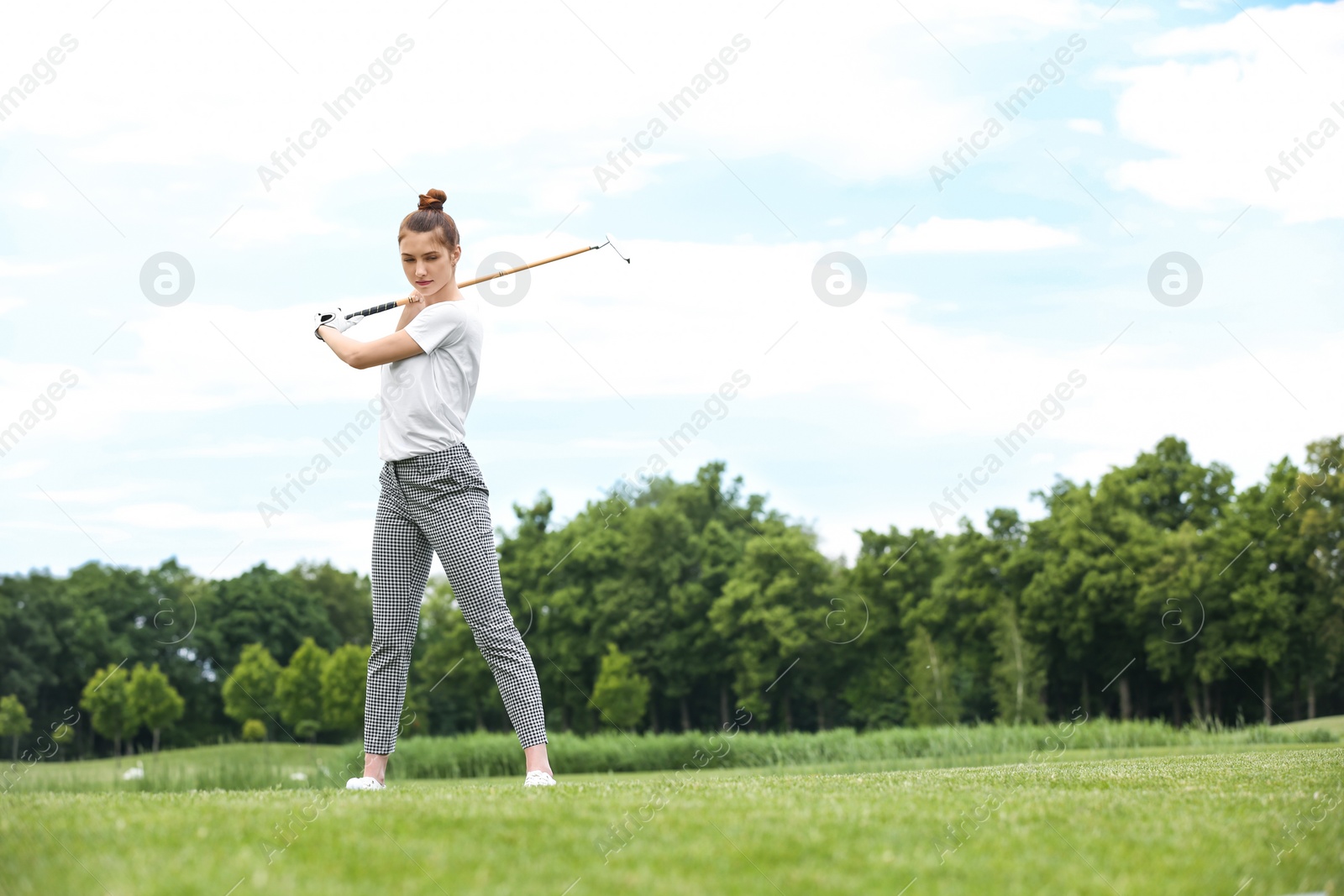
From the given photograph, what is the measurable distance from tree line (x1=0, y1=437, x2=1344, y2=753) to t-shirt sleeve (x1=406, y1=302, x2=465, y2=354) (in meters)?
26.3

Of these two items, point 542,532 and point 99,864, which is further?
point 542,532

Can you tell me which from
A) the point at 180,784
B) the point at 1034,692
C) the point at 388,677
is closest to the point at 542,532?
the point at 1034,692

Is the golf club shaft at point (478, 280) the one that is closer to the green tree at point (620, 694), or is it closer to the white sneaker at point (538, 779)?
the white sneaker at point (538, 779)

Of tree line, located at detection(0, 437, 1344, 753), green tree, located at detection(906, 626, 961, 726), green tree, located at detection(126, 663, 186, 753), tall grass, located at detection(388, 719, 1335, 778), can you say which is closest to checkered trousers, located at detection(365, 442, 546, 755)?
tall grass, located at detection(388, 719, 1335, 778)

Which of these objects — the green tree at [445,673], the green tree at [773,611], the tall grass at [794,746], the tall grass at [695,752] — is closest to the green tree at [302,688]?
the green tree at [445,673]

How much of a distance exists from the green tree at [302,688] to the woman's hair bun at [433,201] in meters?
41.0

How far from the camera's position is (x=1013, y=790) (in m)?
4.73

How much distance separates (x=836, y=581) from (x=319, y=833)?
40.9 metres

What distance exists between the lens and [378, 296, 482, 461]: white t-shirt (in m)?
5.24

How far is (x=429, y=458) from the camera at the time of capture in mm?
5223

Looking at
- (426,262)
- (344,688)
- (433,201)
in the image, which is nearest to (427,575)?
(426,262)

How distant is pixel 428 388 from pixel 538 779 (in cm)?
178

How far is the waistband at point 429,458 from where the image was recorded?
5.22 m

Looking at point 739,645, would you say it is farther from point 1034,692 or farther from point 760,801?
point 760,801
